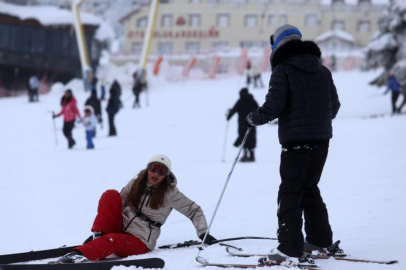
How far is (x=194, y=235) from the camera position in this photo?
5.30 metres

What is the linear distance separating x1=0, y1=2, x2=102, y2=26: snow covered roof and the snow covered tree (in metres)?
20.8

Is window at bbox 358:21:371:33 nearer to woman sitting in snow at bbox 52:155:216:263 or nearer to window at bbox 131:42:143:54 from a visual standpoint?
window at bbox 131:42:143:54

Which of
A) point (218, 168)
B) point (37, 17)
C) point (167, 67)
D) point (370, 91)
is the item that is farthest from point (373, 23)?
point (218, 168)

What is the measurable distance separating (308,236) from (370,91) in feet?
80.1

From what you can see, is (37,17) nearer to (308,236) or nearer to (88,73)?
(88,73)

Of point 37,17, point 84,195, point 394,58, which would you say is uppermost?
point 37,17

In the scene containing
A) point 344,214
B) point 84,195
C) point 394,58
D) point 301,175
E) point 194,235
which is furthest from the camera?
point 394,58

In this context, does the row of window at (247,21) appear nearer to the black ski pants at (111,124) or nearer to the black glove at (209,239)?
the black ski pants at (111,124)

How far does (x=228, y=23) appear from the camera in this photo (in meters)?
51.2

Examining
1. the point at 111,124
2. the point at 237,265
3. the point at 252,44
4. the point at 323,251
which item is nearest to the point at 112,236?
the point at 237,265

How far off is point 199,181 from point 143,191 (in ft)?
13.5

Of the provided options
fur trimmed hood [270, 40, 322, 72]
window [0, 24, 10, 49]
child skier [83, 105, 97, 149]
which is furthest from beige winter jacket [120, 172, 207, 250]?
window [0, 24, 10, 49]

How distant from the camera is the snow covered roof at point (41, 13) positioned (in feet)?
110

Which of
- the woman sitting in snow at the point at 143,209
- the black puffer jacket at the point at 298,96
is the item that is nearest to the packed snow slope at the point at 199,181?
the woman sitting in snow at the point at 143,209
